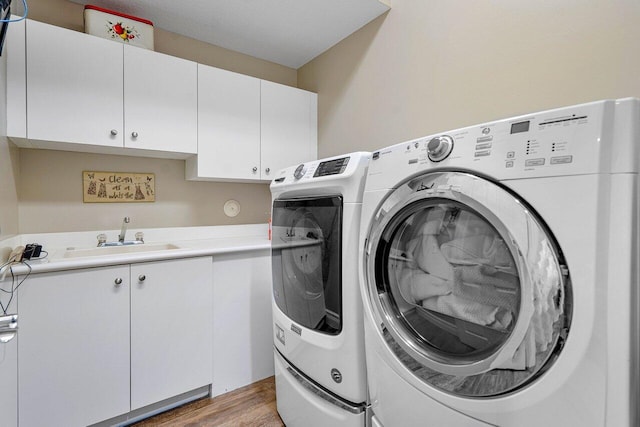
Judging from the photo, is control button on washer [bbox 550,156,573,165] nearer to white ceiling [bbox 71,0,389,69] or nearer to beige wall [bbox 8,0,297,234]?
white ceiling [bbox 71,0,389,69]

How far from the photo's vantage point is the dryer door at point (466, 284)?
2.07 feet

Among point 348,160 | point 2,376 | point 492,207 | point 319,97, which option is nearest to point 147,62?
point 319,97

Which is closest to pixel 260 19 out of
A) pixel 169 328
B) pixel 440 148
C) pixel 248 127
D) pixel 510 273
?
pixel 248 127

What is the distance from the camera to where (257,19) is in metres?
2.04

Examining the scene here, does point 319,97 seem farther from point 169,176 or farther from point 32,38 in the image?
point 32,38

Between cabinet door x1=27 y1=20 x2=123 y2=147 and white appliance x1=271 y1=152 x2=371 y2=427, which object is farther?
cabinet door x1=27 y1=20 x2=123 y2=147

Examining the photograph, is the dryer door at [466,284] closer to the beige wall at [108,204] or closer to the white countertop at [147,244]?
the white countertop at [147,244]

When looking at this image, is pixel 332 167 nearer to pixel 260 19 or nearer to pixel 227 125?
pixel 227 125

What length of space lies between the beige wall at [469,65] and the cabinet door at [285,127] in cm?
17

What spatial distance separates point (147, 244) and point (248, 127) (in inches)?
42.3

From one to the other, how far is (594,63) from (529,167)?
2.91 ft

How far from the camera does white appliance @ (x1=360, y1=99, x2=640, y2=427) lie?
566 mm

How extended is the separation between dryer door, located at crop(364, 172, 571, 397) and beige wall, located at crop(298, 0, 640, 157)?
0.86m

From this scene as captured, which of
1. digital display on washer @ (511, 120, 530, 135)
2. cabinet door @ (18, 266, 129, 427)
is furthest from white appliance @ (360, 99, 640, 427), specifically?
cabinet door @ (18, 266, 129, 427)
